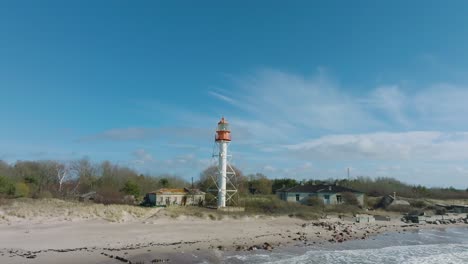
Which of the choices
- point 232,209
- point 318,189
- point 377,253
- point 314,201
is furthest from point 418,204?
point 377,253

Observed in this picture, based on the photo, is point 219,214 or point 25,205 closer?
point 25,205

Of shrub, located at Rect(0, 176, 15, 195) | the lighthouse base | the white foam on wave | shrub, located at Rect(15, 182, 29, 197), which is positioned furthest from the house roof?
the white foam on wave

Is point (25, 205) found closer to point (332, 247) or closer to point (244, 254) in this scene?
point (244, 254)

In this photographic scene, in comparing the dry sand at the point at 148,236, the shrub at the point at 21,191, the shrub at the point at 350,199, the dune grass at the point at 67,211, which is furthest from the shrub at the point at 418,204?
the shrub at the point at 21,191

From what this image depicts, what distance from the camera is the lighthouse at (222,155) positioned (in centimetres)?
4038

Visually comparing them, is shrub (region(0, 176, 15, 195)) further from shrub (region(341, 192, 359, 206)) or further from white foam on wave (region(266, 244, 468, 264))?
shrub (region(341, 192, 359, 206))

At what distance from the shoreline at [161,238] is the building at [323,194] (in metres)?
13.9

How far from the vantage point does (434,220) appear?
1741 inches

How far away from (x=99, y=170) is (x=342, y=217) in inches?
1609

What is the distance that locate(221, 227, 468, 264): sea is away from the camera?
70.9 feet

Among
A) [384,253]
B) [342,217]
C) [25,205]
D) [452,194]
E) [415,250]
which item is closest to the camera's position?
[384,253]

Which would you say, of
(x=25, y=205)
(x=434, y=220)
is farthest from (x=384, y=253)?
(x=25, y=205)

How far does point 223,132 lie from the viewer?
4159 cm

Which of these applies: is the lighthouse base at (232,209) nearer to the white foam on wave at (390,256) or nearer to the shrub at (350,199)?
the white foam on wave at (390,256)
